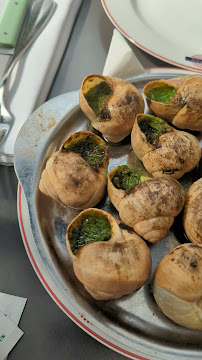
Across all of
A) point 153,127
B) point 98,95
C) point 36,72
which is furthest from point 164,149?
point 36,72

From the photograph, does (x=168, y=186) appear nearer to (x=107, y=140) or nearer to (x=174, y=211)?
(x=174, y=211)

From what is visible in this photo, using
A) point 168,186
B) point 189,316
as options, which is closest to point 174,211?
point 168,186

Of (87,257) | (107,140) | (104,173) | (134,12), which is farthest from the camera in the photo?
(134,12)

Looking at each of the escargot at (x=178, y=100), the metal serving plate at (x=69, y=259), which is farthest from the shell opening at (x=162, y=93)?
the metal serving plate at (x=69, y=259)

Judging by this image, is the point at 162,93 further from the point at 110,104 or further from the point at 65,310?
the point at 65,310

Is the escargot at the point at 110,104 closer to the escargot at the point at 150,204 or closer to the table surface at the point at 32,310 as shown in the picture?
the escargot at the point at 150,204

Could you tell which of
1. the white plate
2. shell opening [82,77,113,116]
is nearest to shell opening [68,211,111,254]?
shell opening [82,77,113,116]

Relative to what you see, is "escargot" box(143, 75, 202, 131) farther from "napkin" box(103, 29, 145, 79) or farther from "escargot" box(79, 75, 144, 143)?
"napkin" box(103, 29, 145, 79)
